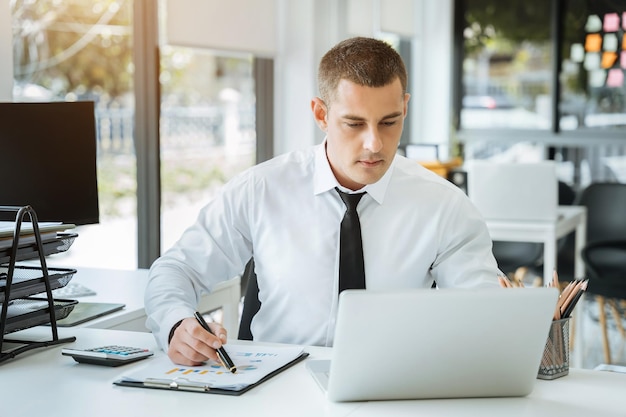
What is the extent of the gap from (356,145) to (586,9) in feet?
16.2

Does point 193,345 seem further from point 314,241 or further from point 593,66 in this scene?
point 593,66

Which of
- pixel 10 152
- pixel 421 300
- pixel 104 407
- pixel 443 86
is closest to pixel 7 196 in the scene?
pixel 10 152

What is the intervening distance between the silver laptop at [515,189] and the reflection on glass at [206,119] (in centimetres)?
130

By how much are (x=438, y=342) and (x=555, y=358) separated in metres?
0.36

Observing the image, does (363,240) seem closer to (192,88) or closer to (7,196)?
(7,196)

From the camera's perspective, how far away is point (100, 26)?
4.71 m

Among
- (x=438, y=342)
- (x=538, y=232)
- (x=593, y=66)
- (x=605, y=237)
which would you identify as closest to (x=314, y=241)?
(x=438, y=342)

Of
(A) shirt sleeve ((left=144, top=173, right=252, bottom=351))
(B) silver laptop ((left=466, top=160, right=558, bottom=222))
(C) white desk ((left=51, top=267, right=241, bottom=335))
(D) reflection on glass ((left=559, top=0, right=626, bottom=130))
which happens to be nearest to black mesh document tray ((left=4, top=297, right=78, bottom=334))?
(C) white desk ((left=51, top=267, right=241, bottom=335))

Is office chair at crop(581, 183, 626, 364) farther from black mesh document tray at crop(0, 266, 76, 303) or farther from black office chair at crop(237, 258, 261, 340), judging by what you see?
black mesh document tray at crop(0, 266, 76, 303)

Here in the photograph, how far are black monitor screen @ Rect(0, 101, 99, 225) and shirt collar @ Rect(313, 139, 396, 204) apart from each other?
21.9 inches

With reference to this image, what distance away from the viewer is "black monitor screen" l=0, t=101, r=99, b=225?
2.05 m

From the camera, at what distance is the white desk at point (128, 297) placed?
7.65ft

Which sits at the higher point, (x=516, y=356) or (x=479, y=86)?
(x=479, y=86)

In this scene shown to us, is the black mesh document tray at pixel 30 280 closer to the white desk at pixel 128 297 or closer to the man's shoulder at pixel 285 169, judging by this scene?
the white desk at pixel 128 297
